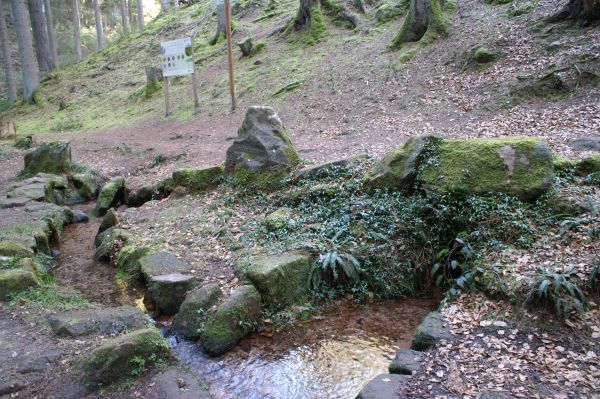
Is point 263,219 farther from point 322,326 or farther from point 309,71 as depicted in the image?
point 309,71

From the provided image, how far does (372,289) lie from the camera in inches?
246

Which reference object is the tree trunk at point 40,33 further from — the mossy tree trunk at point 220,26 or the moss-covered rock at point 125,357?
the moss-covered rock at point 125,357

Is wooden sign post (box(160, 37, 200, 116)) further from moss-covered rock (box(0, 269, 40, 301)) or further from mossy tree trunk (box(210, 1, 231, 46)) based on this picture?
moss-covered rock (box(0, 269, 40, 301))

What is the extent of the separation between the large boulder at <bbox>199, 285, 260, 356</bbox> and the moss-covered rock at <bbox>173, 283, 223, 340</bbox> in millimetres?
154

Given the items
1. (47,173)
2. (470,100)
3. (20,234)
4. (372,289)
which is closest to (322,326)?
(372,289)

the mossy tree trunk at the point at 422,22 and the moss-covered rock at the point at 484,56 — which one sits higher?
the mossy tree trunk at the point at 422,22

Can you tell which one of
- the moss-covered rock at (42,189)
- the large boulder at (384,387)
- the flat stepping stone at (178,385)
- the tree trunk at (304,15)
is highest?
the tree trunk at (304,15)

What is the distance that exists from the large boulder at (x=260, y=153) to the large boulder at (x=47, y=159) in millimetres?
5632

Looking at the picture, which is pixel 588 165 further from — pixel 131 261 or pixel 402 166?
pixel 131 261

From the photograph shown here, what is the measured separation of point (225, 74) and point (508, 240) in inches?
616

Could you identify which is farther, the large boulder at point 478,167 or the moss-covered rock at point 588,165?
the moss-covered rock at point 588,165

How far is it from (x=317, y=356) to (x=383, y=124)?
745cm

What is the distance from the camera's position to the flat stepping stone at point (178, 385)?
4.28 meters

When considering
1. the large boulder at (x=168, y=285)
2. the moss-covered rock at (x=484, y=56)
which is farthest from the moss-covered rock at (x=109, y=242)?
the moss-covered rock at (x=484, y=56)
